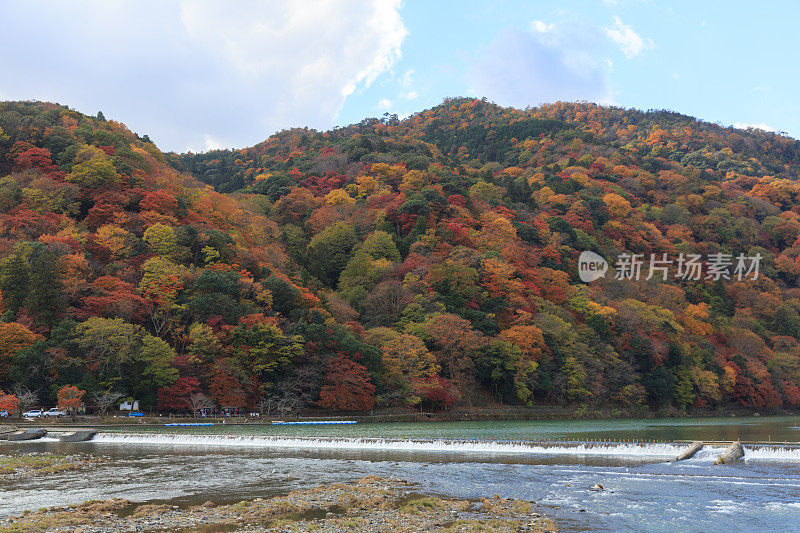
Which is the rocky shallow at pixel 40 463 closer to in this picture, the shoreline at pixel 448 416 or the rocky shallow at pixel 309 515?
the rocky shallow at pixel 309 515

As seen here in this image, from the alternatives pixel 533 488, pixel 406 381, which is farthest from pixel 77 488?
pixel 406 381

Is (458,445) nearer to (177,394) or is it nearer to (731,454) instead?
(731,454)

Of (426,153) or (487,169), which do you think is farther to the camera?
(487,169)

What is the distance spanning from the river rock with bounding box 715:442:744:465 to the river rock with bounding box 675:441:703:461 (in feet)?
4.12

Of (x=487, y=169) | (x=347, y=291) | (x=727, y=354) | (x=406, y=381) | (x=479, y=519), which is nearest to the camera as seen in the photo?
(x=479, y=519)

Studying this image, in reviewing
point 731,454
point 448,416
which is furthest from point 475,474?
point 448,416

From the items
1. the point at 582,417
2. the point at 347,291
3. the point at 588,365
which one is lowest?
the point at 582,417

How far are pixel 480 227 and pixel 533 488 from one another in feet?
185

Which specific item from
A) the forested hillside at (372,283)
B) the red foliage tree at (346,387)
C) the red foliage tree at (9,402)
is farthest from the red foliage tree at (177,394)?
the red foliage tree at (346,387)

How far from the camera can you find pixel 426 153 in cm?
9600

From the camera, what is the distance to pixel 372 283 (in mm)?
62438

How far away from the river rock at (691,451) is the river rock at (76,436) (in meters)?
28.1

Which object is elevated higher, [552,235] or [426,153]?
[426,153]

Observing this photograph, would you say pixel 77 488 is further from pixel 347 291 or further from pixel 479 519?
pixel 347 291
